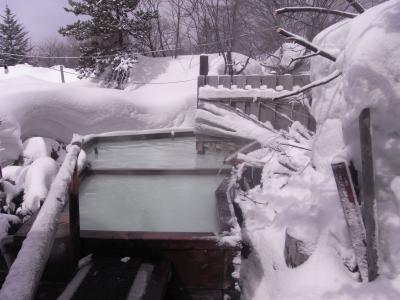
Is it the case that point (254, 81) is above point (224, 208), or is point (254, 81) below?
above

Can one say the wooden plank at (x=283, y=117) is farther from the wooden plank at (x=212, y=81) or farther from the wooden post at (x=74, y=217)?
the wooden post at (x=74, y=217)

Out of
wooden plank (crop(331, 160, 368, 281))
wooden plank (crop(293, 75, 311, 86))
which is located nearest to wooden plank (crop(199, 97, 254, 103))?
wooden plank (crop(293, 75, 311, 86))

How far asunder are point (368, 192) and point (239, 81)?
4249mm

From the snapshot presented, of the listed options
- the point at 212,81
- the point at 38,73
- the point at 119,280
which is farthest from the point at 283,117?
the point at 38,73

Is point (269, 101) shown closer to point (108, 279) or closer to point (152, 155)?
point (152, 155)

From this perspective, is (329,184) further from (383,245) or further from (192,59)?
(192,59)

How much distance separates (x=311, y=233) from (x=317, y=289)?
42 centimetres

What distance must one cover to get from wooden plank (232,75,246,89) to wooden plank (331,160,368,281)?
405 cm

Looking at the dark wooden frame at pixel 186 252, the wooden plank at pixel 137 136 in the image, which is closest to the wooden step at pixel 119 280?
the dark wooden frame at pixel 186 252

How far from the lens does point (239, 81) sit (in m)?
6.18

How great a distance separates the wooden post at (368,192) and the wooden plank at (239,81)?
4063mm

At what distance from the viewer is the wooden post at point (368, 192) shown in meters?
2.17

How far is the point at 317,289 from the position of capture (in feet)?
8.23

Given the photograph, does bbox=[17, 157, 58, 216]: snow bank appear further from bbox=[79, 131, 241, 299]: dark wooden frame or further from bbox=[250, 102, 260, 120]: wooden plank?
bbox=[250, 102, 260, 120]: wooden plank
